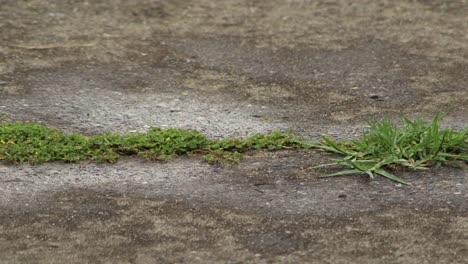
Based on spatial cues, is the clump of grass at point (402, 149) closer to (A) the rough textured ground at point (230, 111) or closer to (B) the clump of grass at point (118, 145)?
(A) the rough textured ground at point (230, 111)

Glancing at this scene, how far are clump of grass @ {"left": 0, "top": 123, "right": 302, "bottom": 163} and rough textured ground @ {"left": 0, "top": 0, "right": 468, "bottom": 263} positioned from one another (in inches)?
3.2


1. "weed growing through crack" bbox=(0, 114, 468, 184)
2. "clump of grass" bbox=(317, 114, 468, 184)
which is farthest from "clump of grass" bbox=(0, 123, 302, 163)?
"clump of grass" bbox=(317, 114, 468, 184)

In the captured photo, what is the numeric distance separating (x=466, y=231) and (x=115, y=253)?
1460mm

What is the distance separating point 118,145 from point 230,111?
856 millimetres

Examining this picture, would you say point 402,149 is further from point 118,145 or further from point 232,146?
point 118,145

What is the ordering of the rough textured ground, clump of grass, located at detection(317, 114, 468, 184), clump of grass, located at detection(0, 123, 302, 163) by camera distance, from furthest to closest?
clump of grass, located at detection(0, 123, 302, 163) < clump of grass, located at detection(317, 114, 468, 184) < the rough textured ground

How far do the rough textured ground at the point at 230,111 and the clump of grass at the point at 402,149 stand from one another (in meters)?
0.08

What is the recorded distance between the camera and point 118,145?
4.84 metres

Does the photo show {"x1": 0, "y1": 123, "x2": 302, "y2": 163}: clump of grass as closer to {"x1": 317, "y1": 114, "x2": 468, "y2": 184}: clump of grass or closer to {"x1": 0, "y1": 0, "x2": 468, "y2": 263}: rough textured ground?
{"x1": 0, "y1": 0, "x2": 468, "y2": 263}: rough textured ground

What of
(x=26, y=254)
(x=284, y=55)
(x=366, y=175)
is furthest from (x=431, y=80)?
(x=26, y=254)

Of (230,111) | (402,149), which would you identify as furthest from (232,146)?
(402,149)

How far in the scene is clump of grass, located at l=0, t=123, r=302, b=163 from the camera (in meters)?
4.71

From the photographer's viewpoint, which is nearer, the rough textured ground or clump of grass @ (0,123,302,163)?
the rough textured ground

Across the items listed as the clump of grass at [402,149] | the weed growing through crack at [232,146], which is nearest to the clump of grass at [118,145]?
the weed growing through crack at [232,146]
